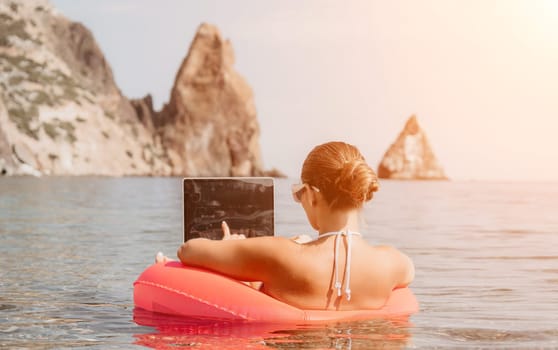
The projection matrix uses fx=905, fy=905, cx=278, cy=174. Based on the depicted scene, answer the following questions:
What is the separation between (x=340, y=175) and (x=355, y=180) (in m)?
0.10

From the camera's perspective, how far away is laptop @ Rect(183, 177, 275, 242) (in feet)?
21.7

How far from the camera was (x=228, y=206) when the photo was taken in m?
6.65

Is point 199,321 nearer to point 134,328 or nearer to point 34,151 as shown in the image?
point 134,328

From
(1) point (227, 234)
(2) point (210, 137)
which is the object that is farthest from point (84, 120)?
(1) point (227, 234)

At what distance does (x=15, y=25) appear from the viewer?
497 ft

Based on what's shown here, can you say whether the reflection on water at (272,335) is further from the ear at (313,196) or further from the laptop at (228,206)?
the ear at (313,196)

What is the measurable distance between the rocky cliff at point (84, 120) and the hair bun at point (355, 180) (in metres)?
88.9

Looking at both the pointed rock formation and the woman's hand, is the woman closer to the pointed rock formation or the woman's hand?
the woman's hand

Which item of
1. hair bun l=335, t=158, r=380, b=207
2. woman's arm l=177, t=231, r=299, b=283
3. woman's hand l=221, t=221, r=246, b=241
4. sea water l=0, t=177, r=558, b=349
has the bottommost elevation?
sea water l=0, t=177, r=558, b=349

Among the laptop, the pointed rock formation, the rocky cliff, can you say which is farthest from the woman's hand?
the pointed rock formation

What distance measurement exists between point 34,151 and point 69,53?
214 feet

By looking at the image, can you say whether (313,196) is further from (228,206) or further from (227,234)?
(228,206)

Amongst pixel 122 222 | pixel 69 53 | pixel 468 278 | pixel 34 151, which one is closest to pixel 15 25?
pixel 69 53

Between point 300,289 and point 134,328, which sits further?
point 134,328
